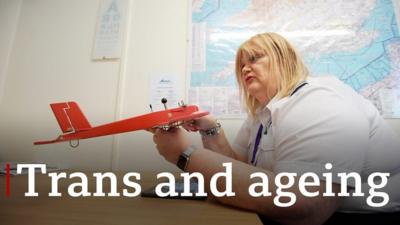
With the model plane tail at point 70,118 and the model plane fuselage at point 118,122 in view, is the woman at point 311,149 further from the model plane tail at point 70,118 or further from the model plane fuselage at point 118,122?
the model plane tail at point 70,118

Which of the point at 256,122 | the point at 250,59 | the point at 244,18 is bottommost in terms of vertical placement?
the point at 256,122

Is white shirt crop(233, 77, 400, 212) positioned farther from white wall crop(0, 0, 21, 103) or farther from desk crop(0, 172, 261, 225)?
white wall crop(0, 0, 21, 103)

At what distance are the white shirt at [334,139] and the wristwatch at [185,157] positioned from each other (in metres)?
0.18

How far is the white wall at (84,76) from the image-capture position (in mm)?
1199

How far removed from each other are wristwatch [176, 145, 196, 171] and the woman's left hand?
0.01 meters

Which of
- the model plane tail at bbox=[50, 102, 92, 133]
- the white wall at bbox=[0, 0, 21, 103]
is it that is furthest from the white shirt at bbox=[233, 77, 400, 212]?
the white wall at bbox=[0, 0, 21, 103]

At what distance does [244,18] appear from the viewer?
1.28 m

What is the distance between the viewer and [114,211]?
38 centimetres

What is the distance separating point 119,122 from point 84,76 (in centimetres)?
92

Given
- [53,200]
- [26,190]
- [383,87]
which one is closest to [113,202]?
[53,200]

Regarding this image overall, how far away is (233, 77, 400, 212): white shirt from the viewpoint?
1.37ft

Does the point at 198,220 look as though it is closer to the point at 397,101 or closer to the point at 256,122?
the point at 256,122

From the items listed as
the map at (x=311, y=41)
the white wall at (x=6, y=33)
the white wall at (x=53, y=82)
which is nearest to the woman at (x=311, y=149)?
the map at (x=311, y=41)

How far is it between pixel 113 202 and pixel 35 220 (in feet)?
0.43
